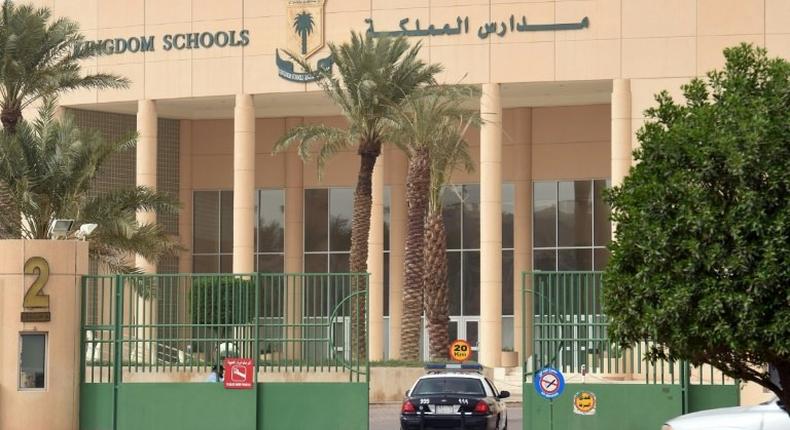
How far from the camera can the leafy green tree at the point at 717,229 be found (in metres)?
15.5

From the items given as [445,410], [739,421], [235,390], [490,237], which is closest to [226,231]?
[490,237]

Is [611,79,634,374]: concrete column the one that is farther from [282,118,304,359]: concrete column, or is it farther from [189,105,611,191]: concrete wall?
[282,118,304,359]: concrete column

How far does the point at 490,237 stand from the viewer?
53.9m

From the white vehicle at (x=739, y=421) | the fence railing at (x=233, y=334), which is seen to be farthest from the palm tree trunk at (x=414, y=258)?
the white vehicle at (x=739, y=421)

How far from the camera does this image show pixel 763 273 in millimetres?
15359

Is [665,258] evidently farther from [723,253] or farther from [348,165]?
[348,165]

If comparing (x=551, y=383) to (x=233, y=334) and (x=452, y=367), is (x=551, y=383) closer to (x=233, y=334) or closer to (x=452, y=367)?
(x=452, y=367)

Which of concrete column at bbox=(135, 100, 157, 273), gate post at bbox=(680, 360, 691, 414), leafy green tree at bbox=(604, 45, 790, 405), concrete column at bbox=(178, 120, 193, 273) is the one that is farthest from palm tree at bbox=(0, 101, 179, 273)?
concrete column at bbox=(178, 120, 193, 273)

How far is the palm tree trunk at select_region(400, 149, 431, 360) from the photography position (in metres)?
48.5

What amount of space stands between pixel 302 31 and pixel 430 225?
986cm

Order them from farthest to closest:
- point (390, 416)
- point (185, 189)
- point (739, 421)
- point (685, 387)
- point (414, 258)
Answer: point (185, 189) → point (414, 258) → point (390, 416) → point (685, 387) → point (739, 421)

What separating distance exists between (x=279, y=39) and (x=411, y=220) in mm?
10017

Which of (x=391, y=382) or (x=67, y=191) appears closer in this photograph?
(x=67, y=191)

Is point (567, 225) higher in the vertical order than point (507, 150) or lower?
lower
